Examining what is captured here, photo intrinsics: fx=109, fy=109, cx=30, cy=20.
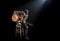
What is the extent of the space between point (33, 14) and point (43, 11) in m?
0.15

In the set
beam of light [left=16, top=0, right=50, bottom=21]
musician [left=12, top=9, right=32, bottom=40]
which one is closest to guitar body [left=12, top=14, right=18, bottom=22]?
musician [left=12, top=9, right=32, bottom=40]

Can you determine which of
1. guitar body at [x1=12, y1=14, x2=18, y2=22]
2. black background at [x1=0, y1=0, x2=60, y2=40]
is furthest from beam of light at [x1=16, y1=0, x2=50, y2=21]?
guitar body at [x1=12, y1=14, x2=18, y2=22]

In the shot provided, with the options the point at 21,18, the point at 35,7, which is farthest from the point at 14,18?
the point at 35,7

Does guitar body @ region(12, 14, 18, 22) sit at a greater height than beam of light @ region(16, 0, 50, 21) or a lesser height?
lesser

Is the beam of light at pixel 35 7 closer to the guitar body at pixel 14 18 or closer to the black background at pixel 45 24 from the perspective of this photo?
the black background at pixel 45 24

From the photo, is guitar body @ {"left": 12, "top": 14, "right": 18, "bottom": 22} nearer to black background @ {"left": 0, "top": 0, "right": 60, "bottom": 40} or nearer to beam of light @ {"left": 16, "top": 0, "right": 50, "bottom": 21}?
black background @ {"left": 0, "top": 0, "right": 60, "bottom": 40}

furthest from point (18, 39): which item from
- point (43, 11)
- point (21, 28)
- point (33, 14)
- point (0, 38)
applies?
point (43, 11)

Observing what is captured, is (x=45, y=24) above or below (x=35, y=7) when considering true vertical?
below

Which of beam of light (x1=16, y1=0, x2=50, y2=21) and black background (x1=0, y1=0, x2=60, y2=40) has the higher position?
beam of light (x1=16, y1=0, x2=50, y2=21)

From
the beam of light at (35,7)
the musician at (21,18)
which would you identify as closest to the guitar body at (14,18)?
the musician at (21,18)

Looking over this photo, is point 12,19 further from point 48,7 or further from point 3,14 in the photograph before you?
point 48,7

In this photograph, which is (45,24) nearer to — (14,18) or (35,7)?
(35,7)

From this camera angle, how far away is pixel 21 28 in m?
1.54

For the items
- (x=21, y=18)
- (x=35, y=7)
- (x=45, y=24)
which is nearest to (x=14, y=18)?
(x=21, y=18)
